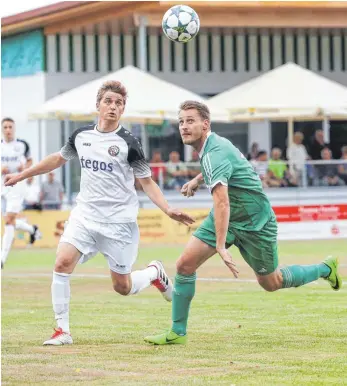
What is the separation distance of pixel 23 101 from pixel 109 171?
2650 cm

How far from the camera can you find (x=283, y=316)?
12.7 meters

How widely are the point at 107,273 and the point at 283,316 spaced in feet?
23.1

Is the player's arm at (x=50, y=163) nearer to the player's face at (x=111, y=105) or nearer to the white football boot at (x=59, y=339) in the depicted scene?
the player's face at (x=111, y=105)

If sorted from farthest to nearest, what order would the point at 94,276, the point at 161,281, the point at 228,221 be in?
the point at 94,276
the point at 161,281
the point at 228,221

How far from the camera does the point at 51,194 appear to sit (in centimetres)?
2861

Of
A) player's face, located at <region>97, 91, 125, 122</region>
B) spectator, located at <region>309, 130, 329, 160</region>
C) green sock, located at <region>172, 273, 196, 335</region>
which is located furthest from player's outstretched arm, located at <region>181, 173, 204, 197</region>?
spectator, located at <region>309, 130, 329, 160</region>

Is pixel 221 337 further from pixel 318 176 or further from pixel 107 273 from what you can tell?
pixel 318 176

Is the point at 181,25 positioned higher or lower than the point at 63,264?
higher

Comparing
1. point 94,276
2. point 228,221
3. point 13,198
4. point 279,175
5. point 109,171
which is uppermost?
point 109,171

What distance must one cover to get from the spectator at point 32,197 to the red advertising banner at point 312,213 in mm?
5023

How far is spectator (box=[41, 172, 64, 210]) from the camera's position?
2838 centimetres

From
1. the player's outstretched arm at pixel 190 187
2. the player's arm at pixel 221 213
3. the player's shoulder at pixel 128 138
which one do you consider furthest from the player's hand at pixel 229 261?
the player's shoulder at pixel 128 138

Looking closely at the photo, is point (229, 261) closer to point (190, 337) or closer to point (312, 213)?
point (190, 337)

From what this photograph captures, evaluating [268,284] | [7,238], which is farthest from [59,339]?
[7,238]
